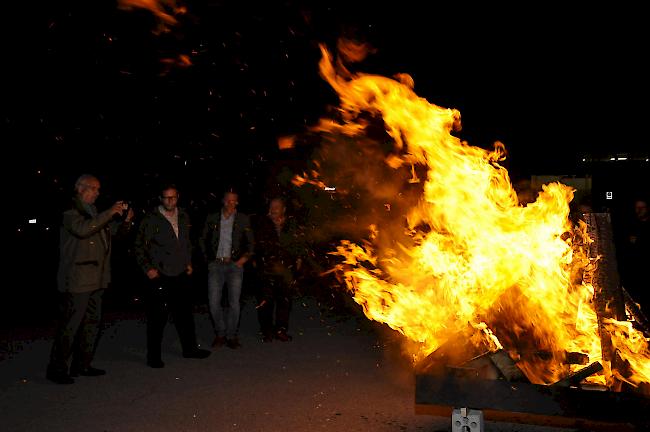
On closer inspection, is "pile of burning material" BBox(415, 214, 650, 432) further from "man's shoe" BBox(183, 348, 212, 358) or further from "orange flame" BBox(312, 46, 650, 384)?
"man's shoe" BBox(183, 348, 212, 358)

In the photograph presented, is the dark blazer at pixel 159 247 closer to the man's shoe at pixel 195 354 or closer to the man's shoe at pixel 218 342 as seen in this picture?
the man's shoe at pixel 195 354

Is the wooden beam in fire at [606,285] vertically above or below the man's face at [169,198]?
below

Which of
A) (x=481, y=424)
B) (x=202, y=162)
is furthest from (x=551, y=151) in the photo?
(x=481, y=424)

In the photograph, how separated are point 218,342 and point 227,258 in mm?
1053

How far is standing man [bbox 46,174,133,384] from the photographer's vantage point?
6.98 meters

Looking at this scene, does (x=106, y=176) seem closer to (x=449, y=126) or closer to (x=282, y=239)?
(x=282, y=239)

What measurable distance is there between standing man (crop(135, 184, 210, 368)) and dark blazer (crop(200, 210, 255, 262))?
812 millimetres

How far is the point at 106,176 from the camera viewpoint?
17797mm

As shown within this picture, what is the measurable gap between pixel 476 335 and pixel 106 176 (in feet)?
47.5

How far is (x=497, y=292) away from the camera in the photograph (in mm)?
5578

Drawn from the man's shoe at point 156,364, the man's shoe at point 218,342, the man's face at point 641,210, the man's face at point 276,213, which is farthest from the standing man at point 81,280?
the man's face at point 641,210

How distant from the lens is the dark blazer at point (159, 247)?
Result: 8.13m

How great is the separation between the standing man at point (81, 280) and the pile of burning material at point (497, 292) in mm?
2686

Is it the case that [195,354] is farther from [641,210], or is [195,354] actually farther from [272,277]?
[641,210]
